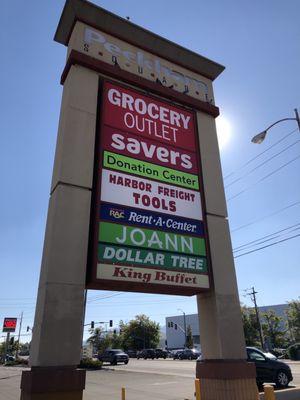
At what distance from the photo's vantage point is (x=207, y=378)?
9.29 meters

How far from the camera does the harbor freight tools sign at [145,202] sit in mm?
8898

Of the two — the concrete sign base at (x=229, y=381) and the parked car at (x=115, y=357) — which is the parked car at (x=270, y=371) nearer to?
the concrete sign base at (x=229, y=381)

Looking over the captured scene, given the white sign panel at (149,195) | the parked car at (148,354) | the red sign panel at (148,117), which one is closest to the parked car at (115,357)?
the parked car at (148,354)

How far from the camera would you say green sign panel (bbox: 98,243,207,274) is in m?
8.70

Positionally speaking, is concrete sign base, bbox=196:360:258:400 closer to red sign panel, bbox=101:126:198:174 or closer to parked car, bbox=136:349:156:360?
red sign panel, bbox=101:126:198:174

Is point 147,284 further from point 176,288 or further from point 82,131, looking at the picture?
point 82,131

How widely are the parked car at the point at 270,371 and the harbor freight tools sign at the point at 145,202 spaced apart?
7.82m

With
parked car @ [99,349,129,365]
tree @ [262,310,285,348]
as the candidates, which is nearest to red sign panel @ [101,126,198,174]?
parked car @ [99,349,129,365]

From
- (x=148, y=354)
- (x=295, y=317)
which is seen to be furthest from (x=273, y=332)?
(x=148, y=354)

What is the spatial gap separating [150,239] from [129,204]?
43.1 inches

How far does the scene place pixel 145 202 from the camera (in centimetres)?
999

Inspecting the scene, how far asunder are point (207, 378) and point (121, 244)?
4124 mm

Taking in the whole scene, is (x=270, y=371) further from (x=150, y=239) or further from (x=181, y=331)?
(x=181, y=331)

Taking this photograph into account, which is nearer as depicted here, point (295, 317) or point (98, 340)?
point (295, 317)
